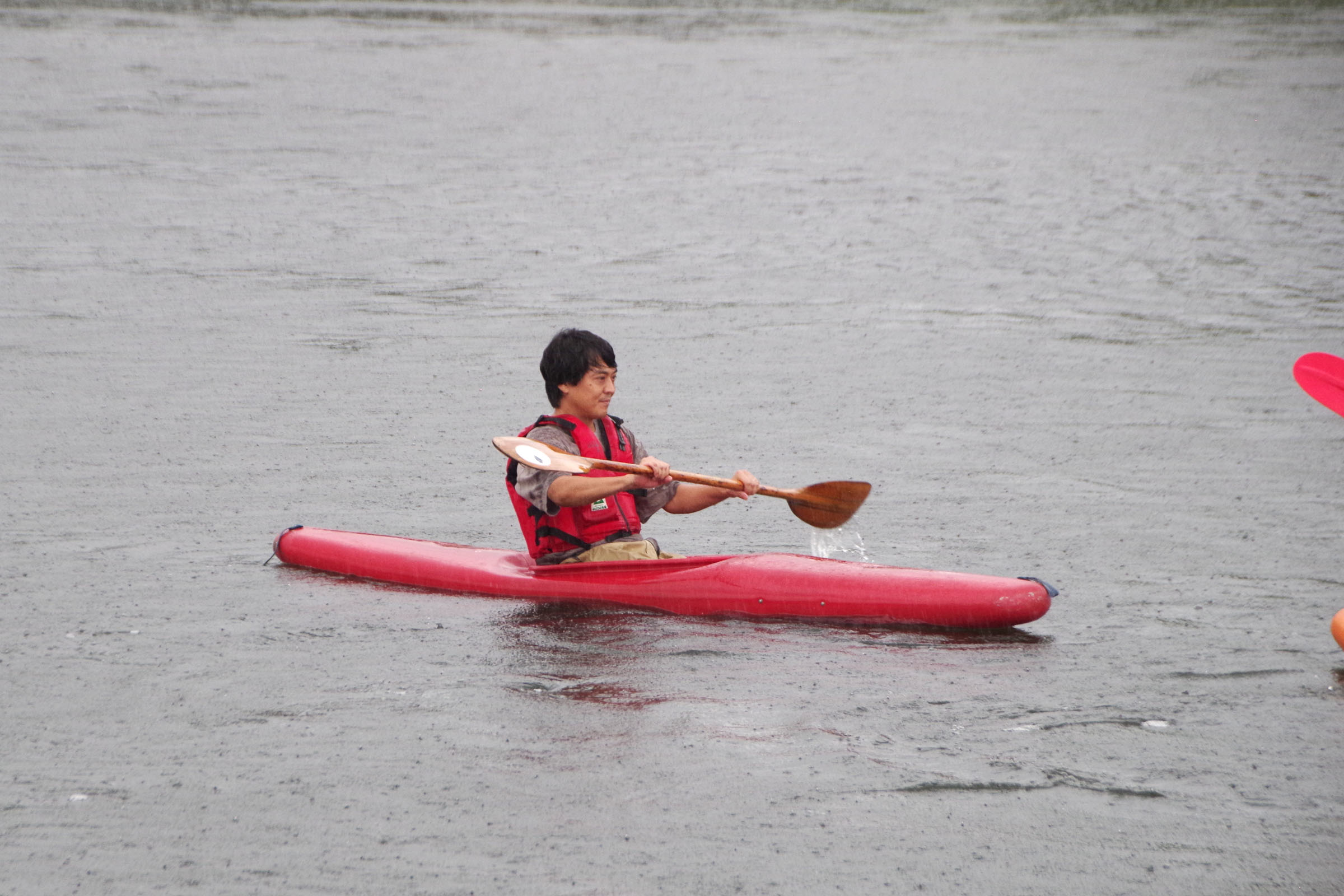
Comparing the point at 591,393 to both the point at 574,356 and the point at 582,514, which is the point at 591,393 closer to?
the point at 574,356

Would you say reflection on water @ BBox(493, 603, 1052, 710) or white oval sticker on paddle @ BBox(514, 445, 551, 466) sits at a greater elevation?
white oval sticker on paddle @ BBox(514, 445, 551, 466)

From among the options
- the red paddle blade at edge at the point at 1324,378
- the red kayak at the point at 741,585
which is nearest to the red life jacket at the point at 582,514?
the red kayak at the point at 741,585

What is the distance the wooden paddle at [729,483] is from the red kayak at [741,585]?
0.28 m

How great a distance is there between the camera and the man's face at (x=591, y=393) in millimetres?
5562

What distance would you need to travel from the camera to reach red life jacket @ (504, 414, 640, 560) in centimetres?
568

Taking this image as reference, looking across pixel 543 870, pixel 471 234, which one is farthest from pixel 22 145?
pixel 543 870

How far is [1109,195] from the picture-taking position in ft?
49.5

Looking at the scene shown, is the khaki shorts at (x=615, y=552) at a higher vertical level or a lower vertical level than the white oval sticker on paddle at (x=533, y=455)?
lower

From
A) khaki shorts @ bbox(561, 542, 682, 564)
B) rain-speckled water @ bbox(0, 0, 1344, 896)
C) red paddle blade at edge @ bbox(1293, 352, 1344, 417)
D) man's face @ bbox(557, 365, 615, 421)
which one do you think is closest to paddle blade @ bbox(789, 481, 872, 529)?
rain-speckled water @ bbox(0, 0, 1344, 896)

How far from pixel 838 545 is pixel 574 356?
1.39 metres

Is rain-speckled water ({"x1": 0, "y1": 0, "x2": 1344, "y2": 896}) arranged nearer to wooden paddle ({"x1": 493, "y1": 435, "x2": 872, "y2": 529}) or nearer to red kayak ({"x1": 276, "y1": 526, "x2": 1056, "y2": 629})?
red kayak ({"x1": 276, "y1": 526, "x2": 1056, "y2": 629})

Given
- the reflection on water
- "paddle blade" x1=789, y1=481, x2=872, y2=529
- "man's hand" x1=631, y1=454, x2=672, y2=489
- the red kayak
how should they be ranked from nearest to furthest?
1. the reflection on water
2. the red kayak
3. "man's hand" x1=631, y1=454, x2=672, y2=489
4. "paddle blade" x1=789, y1=481, x2=872, y2=529

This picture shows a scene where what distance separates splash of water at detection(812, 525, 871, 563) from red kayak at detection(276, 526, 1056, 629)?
0.45 metres

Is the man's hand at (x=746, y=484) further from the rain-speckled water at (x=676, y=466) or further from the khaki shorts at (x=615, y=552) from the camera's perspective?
the rain-speckled water at (x=676, y=466)
